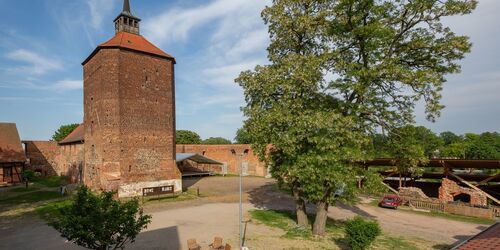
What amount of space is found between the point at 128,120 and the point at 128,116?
35cm

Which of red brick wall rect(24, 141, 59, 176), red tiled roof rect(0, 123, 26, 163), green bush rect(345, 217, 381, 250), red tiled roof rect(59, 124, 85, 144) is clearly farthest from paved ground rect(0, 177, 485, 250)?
red brick wall rect(24, 141, 59, 176)

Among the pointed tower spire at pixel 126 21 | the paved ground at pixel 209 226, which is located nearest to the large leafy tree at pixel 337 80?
the paved ground at pixel 209 226

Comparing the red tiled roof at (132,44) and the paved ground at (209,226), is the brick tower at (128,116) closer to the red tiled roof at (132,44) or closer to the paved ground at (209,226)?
the red tiled roof at (132,44)

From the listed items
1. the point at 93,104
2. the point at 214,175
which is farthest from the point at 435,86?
the point at 214,175

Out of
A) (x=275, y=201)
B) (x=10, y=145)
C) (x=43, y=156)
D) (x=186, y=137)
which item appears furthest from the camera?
(x=186, y=137)

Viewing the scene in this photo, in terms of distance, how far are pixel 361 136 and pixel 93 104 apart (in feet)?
78.5

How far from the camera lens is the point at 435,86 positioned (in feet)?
47.6

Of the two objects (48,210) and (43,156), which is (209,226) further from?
(43,156)

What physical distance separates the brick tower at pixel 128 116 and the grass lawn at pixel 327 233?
11116mm

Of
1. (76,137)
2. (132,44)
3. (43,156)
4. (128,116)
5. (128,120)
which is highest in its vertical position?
(132,44)

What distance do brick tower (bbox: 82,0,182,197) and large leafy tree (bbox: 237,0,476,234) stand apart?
13428 mm

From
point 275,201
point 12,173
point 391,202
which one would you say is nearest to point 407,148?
point 391,202

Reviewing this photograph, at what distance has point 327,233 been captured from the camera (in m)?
18.0

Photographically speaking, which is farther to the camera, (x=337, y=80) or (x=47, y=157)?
(x=47, y=157)
